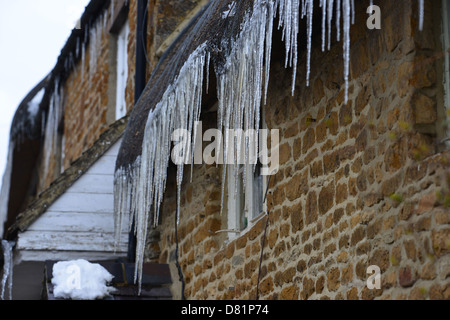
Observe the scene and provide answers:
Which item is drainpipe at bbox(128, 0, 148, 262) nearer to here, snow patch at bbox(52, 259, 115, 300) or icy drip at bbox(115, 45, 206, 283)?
icy drip at bbox(115, 45, 206, 283)

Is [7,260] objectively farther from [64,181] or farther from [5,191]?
[5,191]

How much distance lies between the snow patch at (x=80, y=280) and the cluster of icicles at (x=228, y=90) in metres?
0.32

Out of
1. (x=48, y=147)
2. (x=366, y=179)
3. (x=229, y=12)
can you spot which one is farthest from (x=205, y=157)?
(x=48, y=147)

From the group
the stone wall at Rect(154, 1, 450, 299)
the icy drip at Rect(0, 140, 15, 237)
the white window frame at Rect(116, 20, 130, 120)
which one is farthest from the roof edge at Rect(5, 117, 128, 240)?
the icy drip at Rect(0, 140, 15, 237)

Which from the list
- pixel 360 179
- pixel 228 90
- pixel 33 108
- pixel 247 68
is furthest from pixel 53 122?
pixel 360 179

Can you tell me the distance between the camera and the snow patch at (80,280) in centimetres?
760

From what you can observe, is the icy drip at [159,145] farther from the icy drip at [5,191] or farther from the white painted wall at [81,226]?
the icy drip at [5,191]

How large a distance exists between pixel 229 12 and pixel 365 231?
1.73 meters

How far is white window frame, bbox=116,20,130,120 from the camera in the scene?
1066 centimetres

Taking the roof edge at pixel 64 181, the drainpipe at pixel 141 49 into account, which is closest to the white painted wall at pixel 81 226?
the roof edge at pixel 64 181

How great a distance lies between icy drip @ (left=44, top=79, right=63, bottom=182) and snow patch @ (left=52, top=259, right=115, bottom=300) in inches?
249

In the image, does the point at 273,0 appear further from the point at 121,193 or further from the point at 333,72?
the point at 121,193

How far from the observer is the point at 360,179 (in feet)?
17.0

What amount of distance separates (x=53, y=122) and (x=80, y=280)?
282 inches
